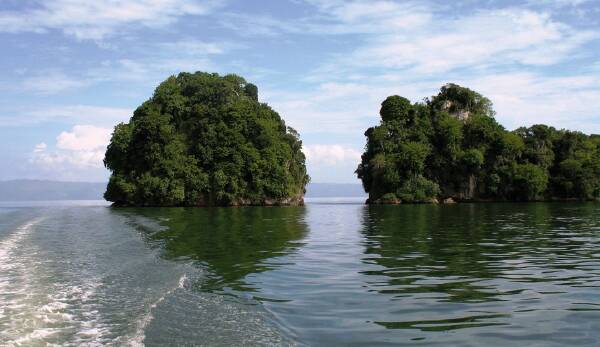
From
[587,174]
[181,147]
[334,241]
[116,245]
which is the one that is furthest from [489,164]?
[116,245]

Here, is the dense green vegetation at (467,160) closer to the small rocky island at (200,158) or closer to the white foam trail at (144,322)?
the small rocky island at (200,158)

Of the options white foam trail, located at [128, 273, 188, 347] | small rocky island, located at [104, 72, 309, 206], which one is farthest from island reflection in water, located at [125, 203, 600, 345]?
small rocky island, located at [104, 72, 309, 206]

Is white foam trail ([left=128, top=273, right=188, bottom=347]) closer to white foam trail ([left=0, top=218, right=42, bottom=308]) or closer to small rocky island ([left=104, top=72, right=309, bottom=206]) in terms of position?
white foam trail ([left=0, top=218, right=42, bottom=308])

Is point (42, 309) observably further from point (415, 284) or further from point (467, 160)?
point (467, 160)

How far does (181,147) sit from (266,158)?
1509cm

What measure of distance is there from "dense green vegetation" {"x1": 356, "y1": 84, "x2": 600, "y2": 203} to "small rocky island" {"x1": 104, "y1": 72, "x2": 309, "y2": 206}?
56.2 feet

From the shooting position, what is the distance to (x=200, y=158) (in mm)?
93875

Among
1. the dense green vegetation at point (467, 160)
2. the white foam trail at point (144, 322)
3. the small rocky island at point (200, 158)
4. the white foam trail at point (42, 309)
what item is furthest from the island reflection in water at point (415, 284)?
the dense green vegetation at point (467, 160)

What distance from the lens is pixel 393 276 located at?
1527cm

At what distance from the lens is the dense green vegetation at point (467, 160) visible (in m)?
96.4

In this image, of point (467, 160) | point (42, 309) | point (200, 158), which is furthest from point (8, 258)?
point (467, 160)

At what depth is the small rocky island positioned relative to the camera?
89.9 metres

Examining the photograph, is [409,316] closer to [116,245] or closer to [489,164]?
[116,245]

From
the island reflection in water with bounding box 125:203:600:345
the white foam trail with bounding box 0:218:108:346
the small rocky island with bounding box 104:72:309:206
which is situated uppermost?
the small rocky island with bounding box 104:72:309:206
